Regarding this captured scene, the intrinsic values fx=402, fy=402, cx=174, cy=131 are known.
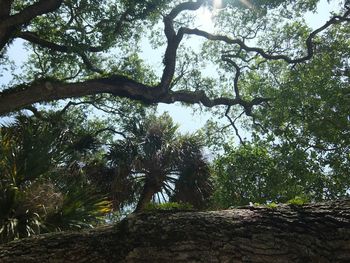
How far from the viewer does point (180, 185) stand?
11.6 m

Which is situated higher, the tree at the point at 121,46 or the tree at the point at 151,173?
the tree at the point at 121,46

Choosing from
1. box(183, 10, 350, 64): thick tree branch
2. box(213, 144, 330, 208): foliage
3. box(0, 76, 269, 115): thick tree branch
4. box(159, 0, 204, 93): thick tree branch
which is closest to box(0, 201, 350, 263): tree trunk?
box(213, 144, 330, 208): foliage

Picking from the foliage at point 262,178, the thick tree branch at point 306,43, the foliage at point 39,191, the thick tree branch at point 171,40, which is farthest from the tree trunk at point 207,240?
the thick tree branch at point 306,43

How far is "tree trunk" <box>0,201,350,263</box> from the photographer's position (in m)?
1.94

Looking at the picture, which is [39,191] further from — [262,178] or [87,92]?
[262,178]

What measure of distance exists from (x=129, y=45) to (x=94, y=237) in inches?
583

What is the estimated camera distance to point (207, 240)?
1.99 metres

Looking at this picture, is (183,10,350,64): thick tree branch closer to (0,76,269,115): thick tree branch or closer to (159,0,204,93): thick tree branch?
(159,0,204,93): thick tree branch

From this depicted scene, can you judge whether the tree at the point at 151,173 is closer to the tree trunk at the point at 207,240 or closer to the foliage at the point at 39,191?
the foliage at the point at 39,191

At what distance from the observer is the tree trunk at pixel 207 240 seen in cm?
194

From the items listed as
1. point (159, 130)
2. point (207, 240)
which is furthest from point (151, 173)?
point (207, 240)

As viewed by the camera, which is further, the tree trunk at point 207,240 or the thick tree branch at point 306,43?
the thick tree branch at point 306,43

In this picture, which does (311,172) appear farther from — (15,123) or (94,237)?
(94,237)

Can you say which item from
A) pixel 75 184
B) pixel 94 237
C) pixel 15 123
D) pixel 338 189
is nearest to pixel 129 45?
pixel 15 123
